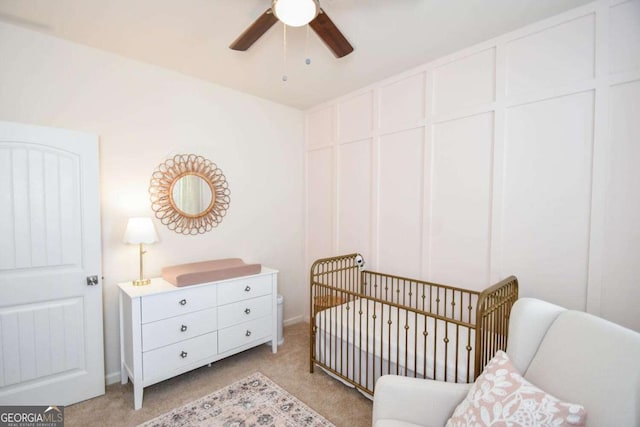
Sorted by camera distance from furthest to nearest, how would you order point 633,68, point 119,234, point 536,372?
point 119,234
point 633,68
point 536,372

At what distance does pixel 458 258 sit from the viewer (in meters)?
2.29

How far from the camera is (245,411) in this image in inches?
78.1

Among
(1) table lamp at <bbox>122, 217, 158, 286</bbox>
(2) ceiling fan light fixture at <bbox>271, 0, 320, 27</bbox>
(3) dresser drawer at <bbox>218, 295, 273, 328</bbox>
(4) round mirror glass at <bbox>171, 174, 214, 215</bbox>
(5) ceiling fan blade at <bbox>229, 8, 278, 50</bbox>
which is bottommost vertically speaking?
(3) dresser drawer at <bbox>218, 295, 273, 328</bbox>

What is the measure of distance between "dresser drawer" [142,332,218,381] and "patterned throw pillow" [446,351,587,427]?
189 centimetres

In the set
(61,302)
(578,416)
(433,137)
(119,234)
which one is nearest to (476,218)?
(433,137)

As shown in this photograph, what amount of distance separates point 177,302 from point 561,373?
231cm

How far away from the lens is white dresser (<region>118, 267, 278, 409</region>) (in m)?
2.06

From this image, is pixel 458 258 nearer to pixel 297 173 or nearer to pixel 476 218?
pixel 476 218

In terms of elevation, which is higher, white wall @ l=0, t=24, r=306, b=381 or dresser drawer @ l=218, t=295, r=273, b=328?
white wall @ l=0, t=24, r=306, b=381

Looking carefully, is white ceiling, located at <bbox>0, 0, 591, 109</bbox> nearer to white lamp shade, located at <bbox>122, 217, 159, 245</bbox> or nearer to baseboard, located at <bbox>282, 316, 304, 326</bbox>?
white lamp shade, located at <bbox>122, 217, 159, 245</bbox>

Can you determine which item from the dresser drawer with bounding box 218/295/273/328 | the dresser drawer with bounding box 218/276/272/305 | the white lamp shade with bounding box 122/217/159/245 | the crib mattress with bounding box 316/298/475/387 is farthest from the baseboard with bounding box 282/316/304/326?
the white lamp shade with bounding box 122/217/159/245

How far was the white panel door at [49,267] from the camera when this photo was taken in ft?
6.18

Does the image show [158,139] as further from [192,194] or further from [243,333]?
[243,333]

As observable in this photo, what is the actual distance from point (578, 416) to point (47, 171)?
3.09m
